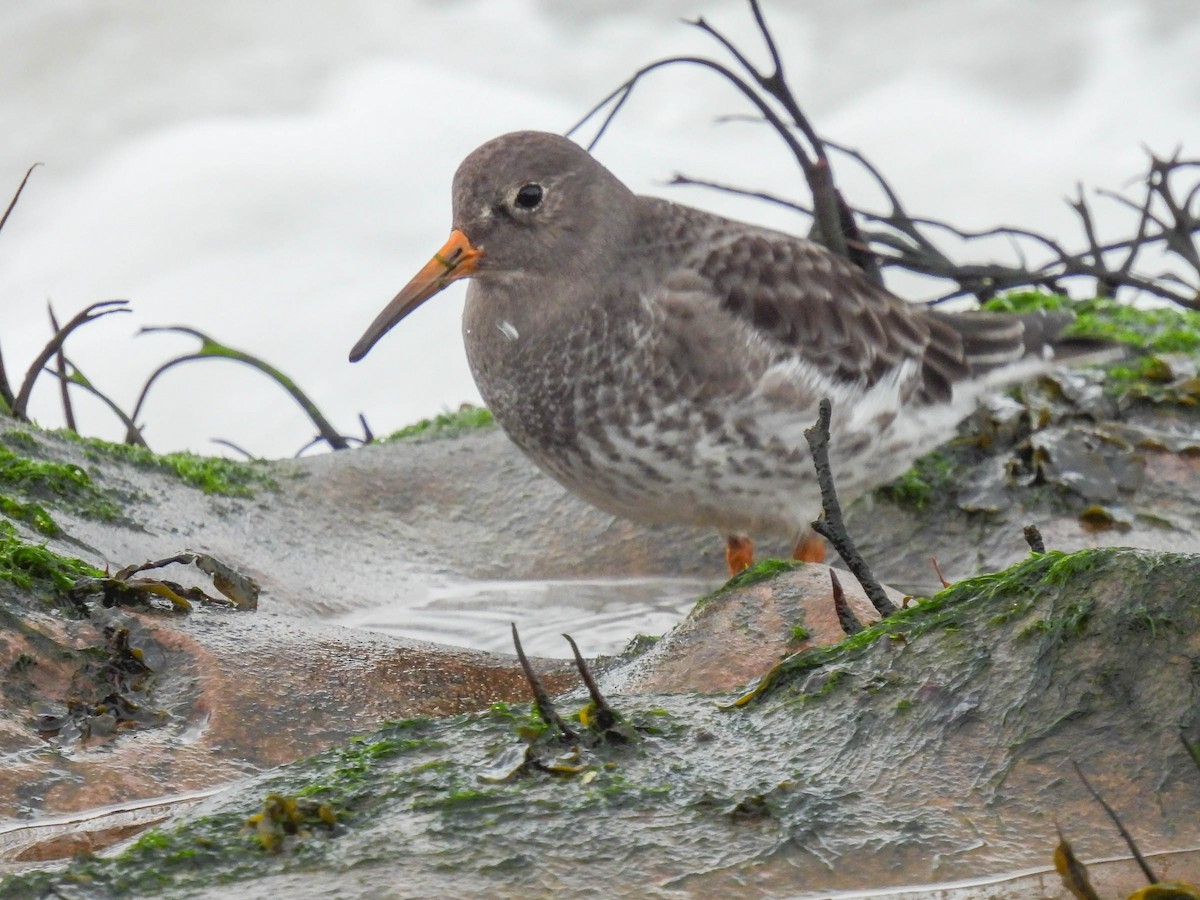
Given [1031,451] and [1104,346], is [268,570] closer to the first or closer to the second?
[1031,451]

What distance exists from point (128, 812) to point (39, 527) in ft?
5.46

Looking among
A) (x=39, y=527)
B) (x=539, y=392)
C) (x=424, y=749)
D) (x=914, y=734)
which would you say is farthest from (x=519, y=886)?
(x=539, y=392)

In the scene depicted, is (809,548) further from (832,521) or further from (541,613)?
(832,521)

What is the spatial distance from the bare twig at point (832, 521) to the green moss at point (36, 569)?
191cm

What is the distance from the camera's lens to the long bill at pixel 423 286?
5.48 m

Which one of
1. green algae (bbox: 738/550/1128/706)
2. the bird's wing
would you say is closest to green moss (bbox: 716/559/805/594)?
green algae (bbox: 738/550/1128/706)

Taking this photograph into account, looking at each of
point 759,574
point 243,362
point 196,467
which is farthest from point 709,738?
point 243,362

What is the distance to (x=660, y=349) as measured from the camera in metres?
5.32

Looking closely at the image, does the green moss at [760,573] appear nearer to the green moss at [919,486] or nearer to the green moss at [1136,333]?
the green moss at [919,486]

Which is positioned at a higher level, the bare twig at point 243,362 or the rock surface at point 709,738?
the bare twig at point 243,362

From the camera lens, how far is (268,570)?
5.57 m

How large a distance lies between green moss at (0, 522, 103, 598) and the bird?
1.75m

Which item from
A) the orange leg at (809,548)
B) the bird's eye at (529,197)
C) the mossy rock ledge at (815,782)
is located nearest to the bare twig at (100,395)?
the bird's eye at (529,197)

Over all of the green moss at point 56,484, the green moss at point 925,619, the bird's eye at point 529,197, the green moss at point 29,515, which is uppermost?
the bird's eye at point 529,197
